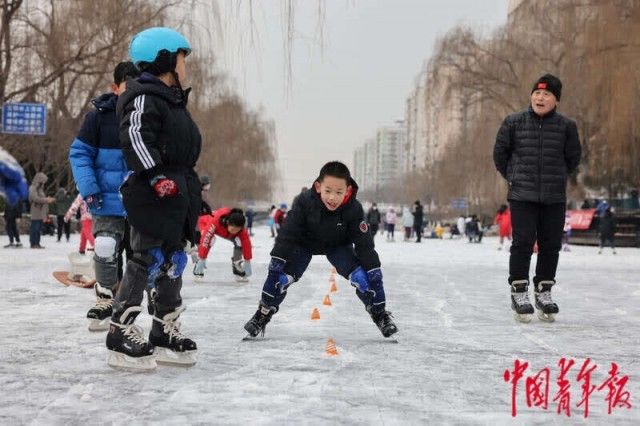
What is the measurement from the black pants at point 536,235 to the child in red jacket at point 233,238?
12.4 ft

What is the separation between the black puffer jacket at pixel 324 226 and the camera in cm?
489

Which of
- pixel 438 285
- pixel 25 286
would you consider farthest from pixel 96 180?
pixel 438 285

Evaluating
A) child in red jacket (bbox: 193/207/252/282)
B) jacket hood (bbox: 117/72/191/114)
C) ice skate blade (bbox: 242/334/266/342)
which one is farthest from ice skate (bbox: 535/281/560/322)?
child in red jacket (bbox: 193/207/252/282)

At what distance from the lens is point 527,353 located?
4.52 m

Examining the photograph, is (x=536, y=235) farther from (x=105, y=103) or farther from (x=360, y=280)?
(x=105, y=103)

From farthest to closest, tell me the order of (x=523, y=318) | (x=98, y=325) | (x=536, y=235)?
1. (x=536, y=235)
2. (x=523, y=318)
3. (x=98, y=325)

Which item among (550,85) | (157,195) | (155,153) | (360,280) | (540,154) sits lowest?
(360,280)

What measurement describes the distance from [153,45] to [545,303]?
3.45m

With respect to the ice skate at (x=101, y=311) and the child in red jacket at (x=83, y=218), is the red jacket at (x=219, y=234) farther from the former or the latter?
the ice skate at (x=101, y=311)

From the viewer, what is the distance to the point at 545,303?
601cm

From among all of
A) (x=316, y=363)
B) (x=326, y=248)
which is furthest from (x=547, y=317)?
(x=316, y=363)

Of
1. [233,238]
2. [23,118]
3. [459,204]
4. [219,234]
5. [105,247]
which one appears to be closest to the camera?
[105,247]

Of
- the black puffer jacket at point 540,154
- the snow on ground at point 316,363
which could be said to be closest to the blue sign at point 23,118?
the snow on ground at point 316,363

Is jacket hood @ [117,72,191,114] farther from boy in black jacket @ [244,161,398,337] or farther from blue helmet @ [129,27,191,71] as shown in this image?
boy in black jacket @ [244,161,398,337]
